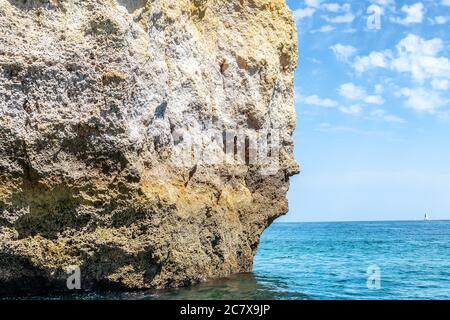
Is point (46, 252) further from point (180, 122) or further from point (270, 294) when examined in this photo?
point (270, 294)

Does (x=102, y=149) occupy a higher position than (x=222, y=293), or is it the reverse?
(x=102, y=149)

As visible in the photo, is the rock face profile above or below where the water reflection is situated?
above

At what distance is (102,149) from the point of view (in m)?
11.5

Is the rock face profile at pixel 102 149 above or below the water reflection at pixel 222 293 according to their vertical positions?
above

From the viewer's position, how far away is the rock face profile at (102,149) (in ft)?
36.7

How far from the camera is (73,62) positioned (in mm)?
11359

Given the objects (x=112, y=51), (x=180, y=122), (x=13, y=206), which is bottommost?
(x=13, y=206)

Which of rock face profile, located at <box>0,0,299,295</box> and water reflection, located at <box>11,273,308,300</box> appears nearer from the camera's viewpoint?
rock face profile, located at <box>0,0,299,295</box>

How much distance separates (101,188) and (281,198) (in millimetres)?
7587

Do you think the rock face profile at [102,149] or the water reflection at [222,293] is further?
the water reflection at [222,293]

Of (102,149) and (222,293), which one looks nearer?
(102,149)

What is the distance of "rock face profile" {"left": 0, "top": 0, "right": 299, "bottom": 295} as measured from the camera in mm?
11180
